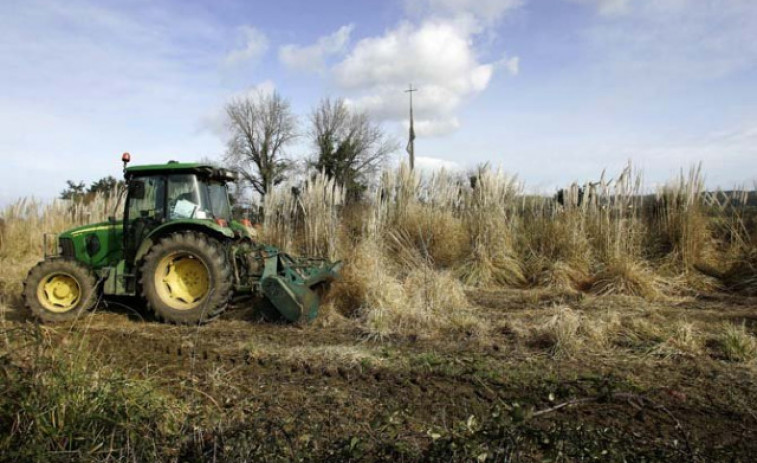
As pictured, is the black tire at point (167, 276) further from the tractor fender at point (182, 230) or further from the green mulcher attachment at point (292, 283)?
the green mulcher attachment at point (292, 283)

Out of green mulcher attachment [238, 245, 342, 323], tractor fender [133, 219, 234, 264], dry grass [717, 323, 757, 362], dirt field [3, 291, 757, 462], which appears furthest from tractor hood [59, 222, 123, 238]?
dry grass [717, 323, 757, 362]

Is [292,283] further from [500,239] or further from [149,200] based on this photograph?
[500,239]

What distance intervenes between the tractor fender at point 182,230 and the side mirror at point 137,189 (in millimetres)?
506

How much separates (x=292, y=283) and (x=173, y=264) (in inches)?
59.7

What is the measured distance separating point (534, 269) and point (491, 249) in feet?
2.45

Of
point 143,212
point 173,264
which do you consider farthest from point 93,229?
point 173,264

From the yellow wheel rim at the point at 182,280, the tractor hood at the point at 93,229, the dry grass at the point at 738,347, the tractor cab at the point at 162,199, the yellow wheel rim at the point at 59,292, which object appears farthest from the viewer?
the tractor hood at the point at 93,229

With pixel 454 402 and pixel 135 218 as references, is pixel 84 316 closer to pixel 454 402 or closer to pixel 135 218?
pixel 135 218

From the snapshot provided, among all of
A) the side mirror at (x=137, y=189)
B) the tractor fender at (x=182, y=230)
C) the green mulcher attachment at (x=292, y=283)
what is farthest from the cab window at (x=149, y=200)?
the green mulcher attachment at (x=292, y=283)

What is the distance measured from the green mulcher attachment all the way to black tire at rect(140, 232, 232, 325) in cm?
47

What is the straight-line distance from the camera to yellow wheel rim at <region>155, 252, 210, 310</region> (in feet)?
20.2

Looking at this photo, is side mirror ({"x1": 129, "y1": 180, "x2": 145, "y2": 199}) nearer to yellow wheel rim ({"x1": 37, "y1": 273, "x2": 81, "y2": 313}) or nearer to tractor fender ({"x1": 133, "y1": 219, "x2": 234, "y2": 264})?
tractor fender ({"x1": 133, "y1": 219, "x2": 234, "y2": 264})

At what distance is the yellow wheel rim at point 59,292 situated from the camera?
20.8 ft

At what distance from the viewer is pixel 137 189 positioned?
21.0 ft
